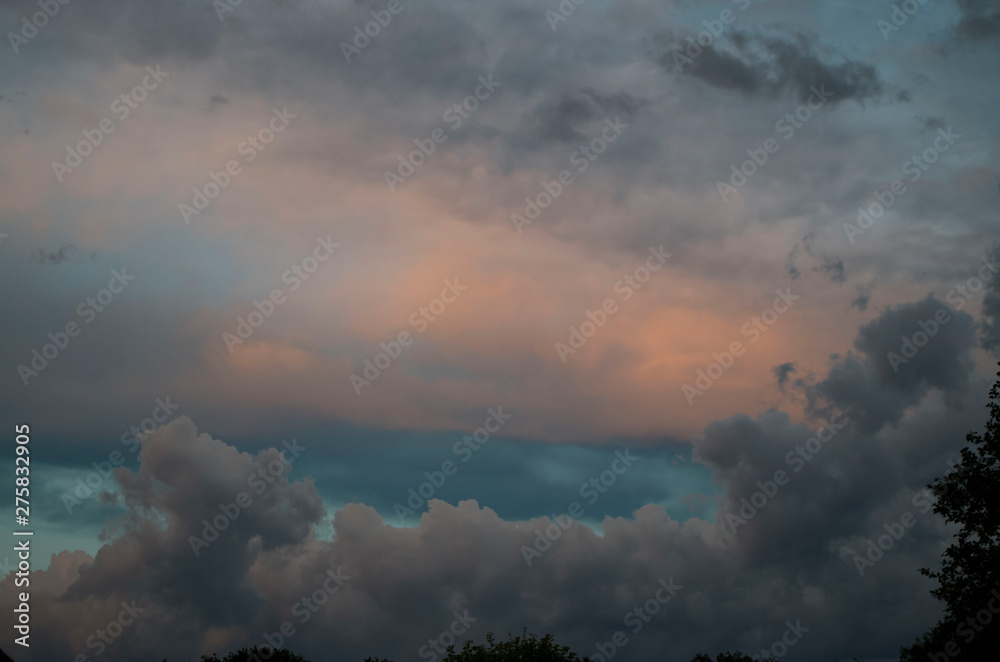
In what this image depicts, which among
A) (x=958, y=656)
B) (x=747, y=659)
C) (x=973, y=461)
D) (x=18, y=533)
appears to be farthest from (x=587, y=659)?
(x=18, y=533)

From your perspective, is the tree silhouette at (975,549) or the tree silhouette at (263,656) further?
the tree silhouette at (263,656)

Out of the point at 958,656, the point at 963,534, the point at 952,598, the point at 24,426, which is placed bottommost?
the point at 958,656

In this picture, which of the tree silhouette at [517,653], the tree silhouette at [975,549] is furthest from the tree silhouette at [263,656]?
the tree silhouette at [975,549]

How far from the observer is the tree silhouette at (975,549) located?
33656 mm

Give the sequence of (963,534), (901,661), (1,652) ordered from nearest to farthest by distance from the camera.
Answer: (1,652) < (963,534) < (901,661)

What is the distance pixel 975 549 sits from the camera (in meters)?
34.2

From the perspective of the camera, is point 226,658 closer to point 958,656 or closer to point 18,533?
point 18,533

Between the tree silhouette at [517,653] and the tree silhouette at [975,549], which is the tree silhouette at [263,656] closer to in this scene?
the tree silhouette at [517,653]

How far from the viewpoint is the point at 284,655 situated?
228 ft

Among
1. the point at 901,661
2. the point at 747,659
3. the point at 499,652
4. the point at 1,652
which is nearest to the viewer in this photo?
the point at 1,652

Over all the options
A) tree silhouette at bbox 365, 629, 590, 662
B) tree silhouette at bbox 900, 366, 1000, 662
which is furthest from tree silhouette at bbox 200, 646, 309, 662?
tree silhouette at bbox 900, 366, 1000, 662

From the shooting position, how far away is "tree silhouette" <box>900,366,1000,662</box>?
33.7 metres

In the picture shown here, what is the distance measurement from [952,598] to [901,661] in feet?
62.3

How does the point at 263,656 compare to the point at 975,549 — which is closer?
the point at 975,549
